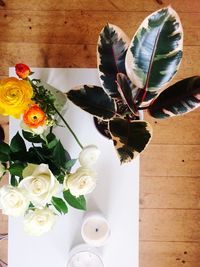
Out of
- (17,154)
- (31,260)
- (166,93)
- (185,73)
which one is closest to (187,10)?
(185,73)

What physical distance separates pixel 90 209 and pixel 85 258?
130 millimetres

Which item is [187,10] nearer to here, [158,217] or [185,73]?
[185,73]

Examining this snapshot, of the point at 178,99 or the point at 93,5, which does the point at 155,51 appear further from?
the point at 93,5

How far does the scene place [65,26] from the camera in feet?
4.40

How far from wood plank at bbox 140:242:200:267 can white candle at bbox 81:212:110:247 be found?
0.34 metres

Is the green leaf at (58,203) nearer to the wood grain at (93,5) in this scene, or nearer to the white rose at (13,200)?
the white rose at (13,200)

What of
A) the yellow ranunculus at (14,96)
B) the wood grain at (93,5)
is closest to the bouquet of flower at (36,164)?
the yellow ranunculus at (14,96)

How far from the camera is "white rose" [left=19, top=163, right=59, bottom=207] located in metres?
0.75

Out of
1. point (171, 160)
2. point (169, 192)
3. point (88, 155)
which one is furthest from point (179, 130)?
point (88, 155)

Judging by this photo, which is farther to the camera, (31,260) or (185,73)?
(185,73)

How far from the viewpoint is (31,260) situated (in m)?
1.05

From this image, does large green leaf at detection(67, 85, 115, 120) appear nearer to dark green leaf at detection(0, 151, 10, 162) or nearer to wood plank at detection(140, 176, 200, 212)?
dark green leaf at detection(0, 151, 10, 162)

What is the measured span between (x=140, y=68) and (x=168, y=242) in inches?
28.0

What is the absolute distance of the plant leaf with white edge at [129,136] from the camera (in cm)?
78
